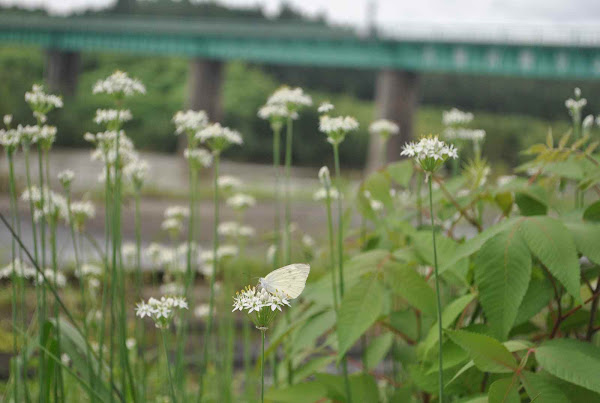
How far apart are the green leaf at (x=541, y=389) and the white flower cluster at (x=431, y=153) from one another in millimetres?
382

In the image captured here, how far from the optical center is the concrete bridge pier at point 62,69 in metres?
25.6

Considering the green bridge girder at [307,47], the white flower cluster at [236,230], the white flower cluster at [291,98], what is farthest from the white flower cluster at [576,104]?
the green bridge girder at [307,47]

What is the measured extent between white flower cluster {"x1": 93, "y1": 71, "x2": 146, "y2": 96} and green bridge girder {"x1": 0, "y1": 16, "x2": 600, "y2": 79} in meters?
15.8

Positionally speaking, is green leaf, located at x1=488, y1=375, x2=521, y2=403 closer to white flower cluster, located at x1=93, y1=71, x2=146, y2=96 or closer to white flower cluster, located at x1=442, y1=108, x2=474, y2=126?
white flower cluster, located at x1=93, y1=71, x2=146, y2=96

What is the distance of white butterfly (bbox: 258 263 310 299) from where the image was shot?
31.1 inches

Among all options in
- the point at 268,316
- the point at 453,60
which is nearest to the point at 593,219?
the point at 268,316

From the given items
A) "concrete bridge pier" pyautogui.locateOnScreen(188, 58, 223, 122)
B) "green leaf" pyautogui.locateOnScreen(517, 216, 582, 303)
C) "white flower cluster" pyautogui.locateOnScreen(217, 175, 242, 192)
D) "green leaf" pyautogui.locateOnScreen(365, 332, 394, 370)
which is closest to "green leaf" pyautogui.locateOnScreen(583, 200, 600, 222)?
Result: "green leaf" pyautogui.locateOnScreen(517, 216, 582, 303)

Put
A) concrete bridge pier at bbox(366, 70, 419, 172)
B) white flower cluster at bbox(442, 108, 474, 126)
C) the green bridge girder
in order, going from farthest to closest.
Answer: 1. concrete bridge pier at bbox(366, 70, 419, 172)
2. the green bridge girder
3. white flower cluster at bbox(442, 108, 474, 126)

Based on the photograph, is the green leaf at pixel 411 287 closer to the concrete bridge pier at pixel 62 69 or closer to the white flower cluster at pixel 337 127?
the white flower cluster at pixel 337 127

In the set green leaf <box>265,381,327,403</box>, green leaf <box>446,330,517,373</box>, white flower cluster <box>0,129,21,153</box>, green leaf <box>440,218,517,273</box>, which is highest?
white flower cluster <box>0,129,21,153</box>

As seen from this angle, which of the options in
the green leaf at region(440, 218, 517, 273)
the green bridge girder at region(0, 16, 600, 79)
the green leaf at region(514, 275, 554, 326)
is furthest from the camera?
the green bridge girder at region(0, 16, 600, 79)

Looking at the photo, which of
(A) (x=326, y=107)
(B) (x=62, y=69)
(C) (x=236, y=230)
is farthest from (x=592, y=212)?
(B) (x=62, y=69)

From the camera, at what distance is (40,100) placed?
51.1 inches

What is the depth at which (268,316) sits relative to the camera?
805mm
